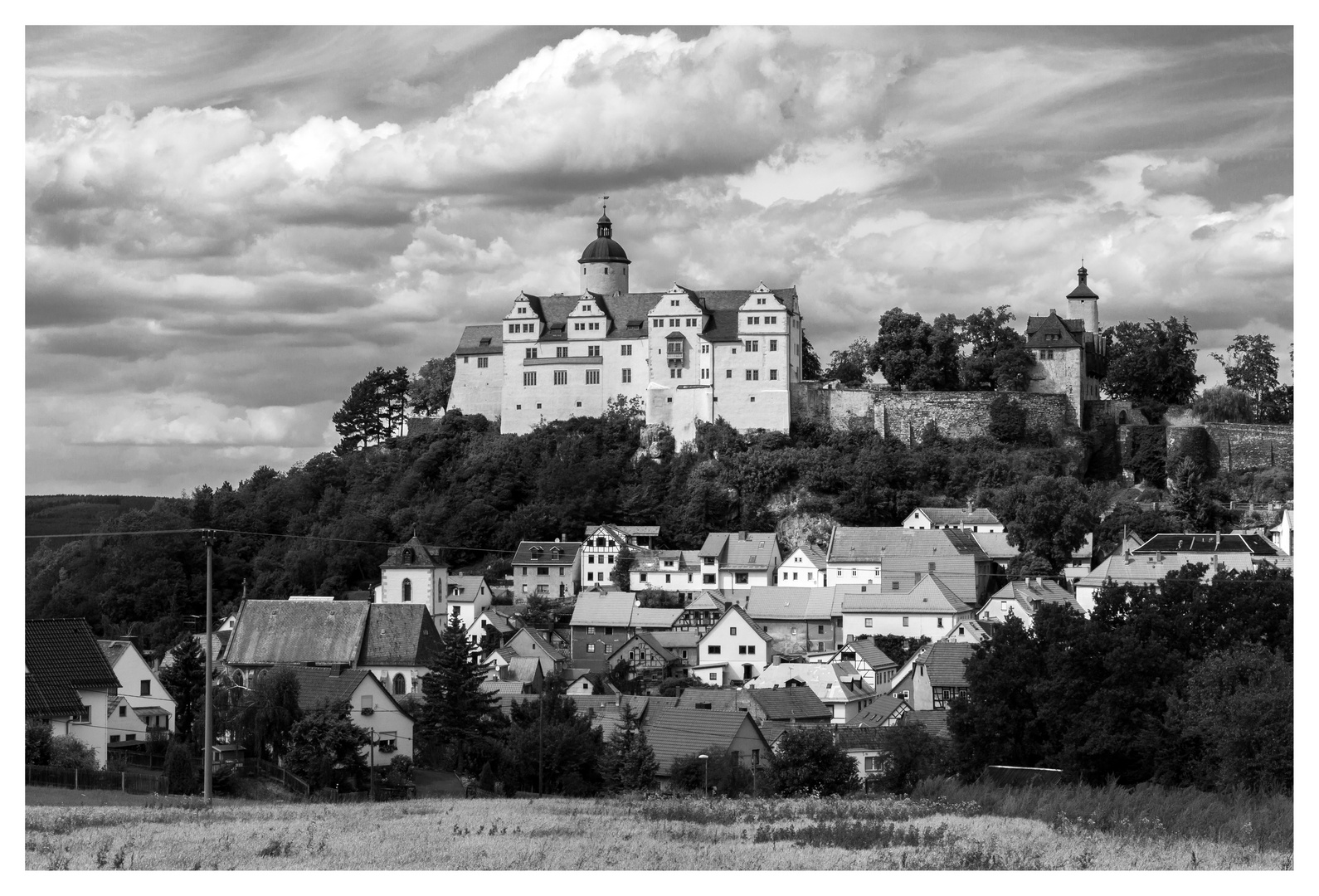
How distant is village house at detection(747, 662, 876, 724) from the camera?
44000 millimetres

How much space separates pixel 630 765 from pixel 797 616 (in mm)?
24891

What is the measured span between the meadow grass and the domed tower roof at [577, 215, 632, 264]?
51.4m

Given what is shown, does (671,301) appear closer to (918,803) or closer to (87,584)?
(87,584)

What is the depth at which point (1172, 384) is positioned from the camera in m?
66.8

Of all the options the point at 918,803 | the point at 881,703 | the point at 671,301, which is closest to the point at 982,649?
the point at 918,803

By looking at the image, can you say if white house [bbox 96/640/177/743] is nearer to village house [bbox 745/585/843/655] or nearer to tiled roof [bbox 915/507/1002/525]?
village house [bbox 745/585/843/655]

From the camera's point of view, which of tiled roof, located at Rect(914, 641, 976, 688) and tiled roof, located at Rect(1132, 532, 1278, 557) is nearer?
tiled roof, located at Rect(914, 641, 976, 688)

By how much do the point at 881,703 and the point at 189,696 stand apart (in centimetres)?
1784

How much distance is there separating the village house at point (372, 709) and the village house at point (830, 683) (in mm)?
13105

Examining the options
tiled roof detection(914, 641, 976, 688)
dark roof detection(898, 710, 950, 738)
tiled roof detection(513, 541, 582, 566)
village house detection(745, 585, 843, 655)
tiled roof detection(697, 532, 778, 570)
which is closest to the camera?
dark roof detection(898, 710, 950, 738)

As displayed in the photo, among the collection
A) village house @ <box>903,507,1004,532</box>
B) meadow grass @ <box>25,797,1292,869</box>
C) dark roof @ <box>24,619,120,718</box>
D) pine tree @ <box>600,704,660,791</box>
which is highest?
village house @ <box>903,507,1004,532</box>

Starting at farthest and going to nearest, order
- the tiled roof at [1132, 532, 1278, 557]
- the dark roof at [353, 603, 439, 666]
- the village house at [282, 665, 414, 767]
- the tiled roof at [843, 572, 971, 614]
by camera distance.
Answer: the tiled roof at [1132, 532, 1278, 557] < the tiled roof at [843, 572, 971, 614] < the dark roof at [353, 603, 439, 666] < the village house at [282, 665, 414, 767]

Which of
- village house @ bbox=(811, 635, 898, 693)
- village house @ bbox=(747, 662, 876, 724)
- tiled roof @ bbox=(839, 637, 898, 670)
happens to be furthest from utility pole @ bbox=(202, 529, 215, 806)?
tiled roof @ bbox=(839, 637, 898, 670)

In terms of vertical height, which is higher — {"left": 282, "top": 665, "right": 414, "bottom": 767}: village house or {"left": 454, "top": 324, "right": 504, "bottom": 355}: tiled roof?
{"left": 454, "top": 324, "right": 504, "bottom": 355}: tiled roof
